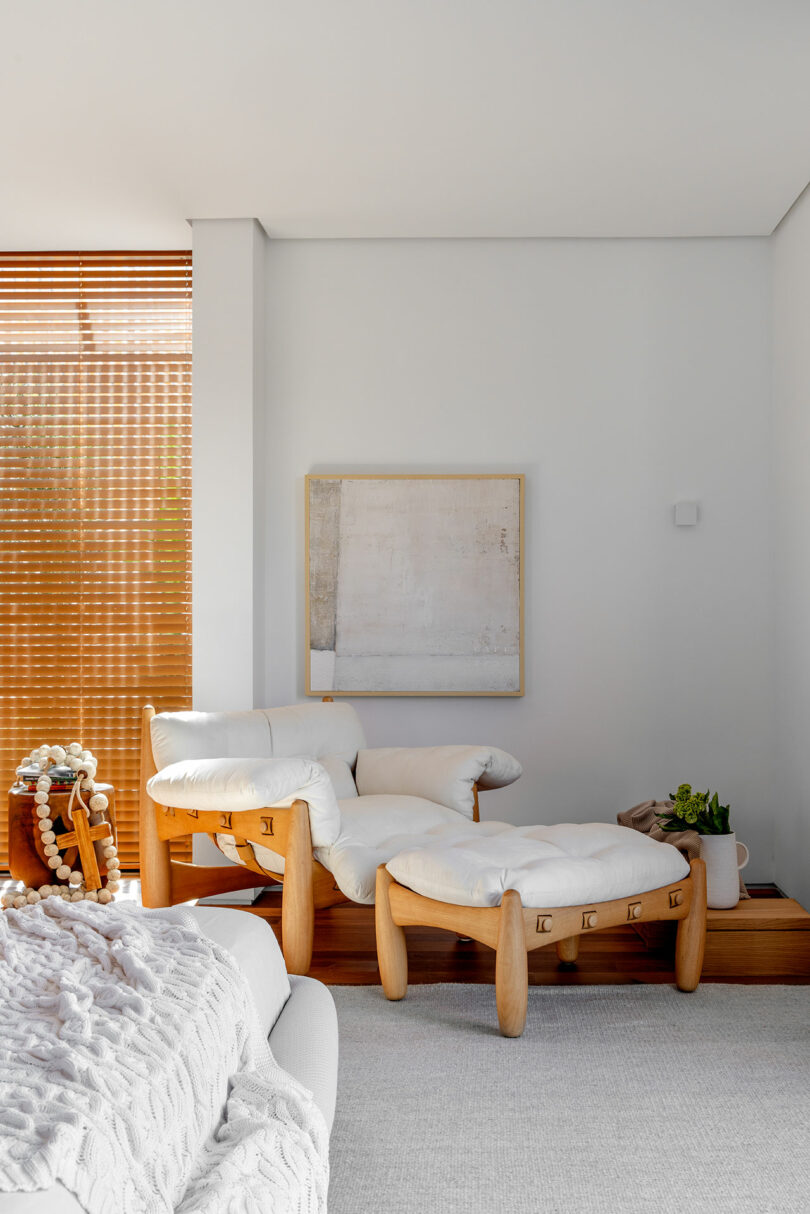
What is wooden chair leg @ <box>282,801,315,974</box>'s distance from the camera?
290 centimetres

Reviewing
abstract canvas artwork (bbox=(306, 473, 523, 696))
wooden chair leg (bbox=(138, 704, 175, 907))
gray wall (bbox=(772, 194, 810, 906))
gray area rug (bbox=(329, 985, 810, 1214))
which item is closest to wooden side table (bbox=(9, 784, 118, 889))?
wooden chair leg (bbox=(138, 704, 175, 907))

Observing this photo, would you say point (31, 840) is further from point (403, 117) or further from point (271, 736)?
point (403, 117)

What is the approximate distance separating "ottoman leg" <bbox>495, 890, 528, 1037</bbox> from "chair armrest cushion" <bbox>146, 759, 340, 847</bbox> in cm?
66

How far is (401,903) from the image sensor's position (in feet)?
8.95

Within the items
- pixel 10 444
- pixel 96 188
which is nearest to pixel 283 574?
pixel 10 444

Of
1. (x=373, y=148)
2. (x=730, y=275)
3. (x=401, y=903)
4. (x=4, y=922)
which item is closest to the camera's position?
(x=4, y=922)

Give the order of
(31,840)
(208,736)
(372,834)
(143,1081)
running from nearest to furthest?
(143,1081) → (372,834) → (208,736) → (31,840)

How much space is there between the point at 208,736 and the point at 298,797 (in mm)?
589

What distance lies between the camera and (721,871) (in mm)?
3219

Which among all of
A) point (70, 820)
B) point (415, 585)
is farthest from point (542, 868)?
point (70, 820)

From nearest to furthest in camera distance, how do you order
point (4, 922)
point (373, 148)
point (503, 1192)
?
point (4, 922) < point (503, 1192) < point (373, 148)

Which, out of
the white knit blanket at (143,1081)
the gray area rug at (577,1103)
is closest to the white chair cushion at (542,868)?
the gray area rug at (577,1103)

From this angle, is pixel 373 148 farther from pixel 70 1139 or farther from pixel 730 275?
pixel 70 1139

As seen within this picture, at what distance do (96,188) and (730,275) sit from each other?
2518 millimetres
